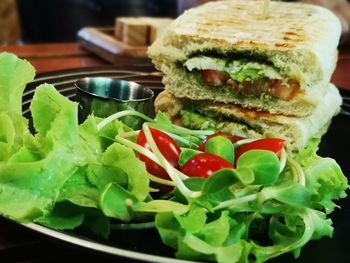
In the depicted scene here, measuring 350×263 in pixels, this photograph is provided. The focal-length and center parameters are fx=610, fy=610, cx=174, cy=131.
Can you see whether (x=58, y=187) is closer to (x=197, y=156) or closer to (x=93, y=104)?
(x=197, y=156)

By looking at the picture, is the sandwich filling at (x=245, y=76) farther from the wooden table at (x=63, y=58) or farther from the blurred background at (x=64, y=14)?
the blurred background at (x=64, y=14)

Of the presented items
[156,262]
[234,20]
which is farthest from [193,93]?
[156,262]

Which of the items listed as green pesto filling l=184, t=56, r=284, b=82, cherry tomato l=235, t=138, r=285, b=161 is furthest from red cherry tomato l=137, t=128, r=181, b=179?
green pesto filling l=184, t=56, r=284, b=82

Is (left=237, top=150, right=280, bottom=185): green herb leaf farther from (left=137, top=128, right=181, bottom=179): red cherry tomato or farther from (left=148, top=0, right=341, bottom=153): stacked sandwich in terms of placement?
(left=148, top=0, right=341, bottom=153): stacked sandwich

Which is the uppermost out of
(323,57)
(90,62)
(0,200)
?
(323,57)

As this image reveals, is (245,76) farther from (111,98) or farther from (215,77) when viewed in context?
(111,98)

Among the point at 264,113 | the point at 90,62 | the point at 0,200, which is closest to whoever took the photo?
the point at 0,200
